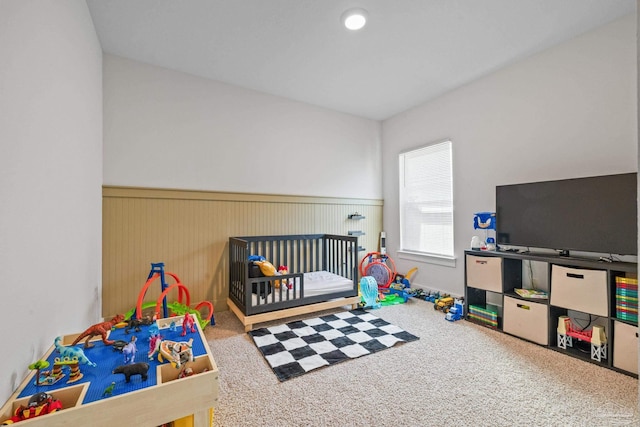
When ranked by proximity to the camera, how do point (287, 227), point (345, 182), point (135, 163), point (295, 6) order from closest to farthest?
A: point (295, 6) < point (135, 163) < point (287, 227) < point (345, 182)

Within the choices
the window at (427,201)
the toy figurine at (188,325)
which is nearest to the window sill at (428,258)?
the window at (427,201)

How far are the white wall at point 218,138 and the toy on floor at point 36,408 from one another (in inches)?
81.7

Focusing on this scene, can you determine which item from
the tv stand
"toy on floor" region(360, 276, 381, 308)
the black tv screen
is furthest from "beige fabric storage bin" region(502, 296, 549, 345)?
"toy on floor" region(360, 276, 381, 308)

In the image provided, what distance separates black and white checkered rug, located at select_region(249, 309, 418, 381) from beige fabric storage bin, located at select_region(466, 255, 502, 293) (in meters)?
0.85

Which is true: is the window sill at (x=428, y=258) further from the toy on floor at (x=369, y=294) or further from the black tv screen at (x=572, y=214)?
the toy on floor at (x=369, y=294)

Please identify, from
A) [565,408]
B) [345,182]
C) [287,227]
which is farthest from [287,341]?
[345,182]

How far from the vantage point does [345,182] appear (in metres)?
3.93

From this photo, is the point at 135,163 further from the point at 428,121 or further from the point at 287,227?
the point at 428,121

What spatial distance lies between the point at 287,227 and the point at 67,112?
2276mm

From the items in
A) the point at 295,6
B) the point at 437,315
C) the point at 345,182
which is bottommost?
the point at 437,315

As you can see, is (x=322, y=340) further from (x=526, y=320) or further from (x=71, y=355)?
(x=526, y=320)

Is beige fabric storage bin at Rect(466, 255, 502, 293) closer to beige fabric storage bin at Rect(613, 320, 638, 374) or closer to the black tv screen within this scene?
the black tv screen

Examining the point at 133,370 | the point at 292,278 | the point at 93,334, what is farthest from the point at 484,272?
the point at 93,334

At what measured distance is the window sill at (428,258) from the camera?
3.25 meters
